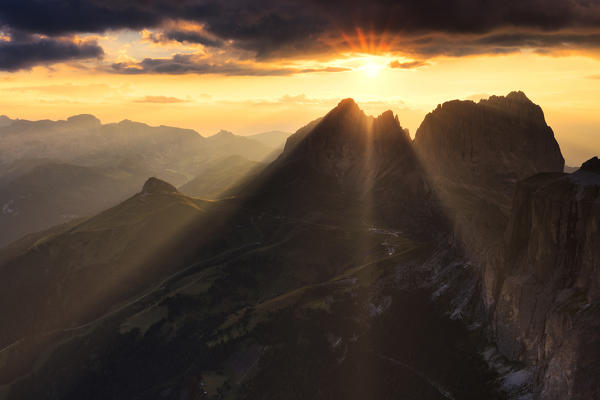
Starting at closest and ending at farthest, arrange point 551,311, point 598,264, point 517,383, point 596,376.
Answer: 1. point 596,376
2. point 598,264
3. point 551,311
4. point 517,383

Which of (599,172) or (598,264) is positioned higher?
(599,172)

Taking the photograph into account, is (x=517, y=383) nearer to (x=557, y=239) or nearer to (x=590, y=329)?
(x=590, y=329)

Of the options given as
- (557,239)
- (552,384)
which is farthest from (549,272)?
(552,384)

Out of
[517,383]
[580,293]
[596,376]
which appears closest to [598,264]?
[580,293]

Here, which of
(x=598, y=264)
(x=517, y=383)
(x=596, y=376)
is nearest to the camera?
(x=596, y=376)

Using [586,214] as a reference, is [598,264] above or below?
below

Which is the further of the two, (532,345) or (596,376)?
(532,345)

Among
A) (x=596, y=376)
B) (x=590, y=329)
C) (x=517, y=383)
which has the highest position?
(x=590, y=329)

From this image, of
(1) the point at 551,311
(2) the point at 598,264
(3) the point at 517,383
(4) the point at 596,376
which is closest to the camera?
(4) the point at 596,376

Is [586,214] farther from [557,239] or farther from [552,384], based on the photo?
[552,384]
